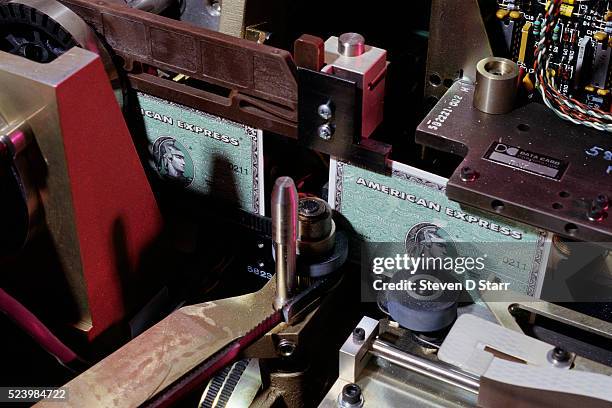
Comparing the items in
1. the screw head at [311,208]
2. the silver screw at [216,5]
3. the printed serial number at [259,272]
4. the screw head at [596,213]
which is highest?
the silver screw at [216,5]

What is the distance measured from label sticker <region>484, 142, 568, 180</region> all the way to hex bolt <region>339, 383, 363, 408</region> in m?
0.36

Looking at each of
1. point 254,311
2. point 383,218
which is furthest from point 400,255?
point 254,311

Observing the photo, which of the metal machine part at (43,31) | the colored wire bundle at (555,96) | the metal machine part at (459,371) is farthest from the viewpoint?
the metal machine part at (43,31)

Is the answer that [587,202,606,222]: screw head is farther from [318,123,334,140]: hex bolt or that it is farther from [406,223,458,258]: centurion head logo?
[318,123,334,140]: hex bolt

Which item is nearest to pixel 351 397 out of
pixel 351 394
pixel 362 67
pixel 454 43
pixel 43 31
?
pixel 351 394

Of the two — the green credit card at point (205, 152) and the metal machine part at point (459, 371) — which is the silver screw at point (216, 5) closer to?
the green credit card at point (205, 152)

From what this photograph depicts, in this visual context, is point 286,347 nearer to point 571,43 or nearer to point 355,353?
point 355,353

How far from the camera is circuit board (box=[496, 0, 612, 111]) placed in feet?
4.06

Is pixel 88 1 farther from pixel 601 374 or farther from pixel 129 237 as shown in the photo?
pixel 601 374

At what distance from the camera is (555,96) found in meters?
1.26

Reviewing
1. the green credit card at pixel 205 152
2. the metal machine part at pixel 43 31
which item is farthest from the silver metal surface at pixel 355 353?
the metal machine part at pixel 43 31

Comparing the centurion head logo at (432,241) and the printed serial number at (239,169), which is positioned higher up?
the printed serial number at (239,169)

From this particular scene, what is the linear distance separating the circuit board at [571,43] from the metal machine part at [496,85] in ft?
0.21

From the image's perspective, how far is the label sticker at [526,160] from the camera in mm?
1185
